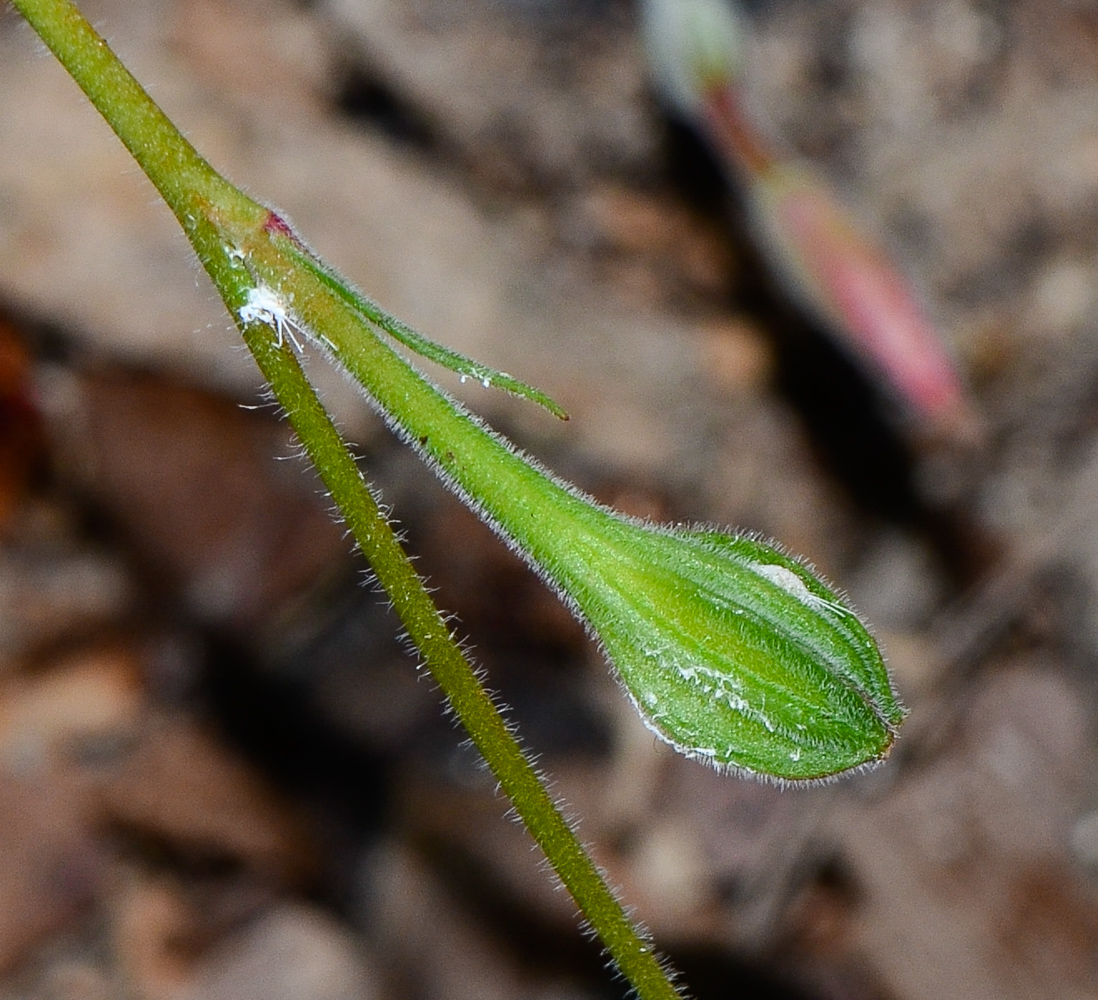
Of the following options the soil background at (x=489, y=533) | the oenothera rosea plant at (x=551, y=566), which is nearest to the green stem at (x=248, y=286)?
the oenothera rosea plant at (x=551, y=566)

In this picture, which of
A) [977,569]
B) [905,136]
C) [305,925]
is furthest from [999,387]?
[305,925]

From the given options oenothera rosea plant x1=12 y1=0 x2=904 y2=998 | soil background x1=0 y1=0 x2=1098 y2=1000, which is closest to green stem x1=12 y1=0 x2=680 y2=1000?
oenothera rosea plant x1=12 y1=0 x2=904 y2=998

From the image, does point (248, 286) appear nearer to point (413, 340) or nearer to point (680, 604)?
point (413, 340)

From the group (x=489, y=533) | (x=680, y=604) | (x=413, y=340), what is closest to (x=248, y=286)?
(x=413, y=340)

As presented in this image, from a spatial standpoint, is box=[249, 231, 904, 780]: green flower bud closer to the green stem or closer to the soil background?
the green stem

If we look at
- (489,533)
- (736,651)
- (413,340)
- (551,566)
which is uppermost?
(413,340)

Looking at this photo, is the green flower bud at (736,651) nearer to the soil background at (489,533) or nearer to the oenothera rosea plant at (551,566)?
the oenothera rosea plant at (551,566)
